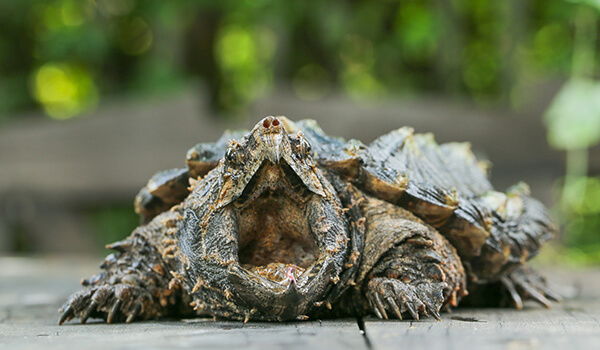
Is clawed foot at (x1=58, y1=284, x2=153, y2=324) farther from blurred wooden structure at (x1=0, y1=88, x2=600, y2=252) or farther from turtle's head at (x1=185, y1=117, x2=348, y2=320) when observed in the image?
blurred wooden structure at (x1=0, y1=88, x2=600, y2=252)

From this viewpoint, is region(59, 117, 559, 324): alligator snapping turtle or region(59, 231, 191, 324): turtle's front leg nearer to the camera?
region(59, 117, 559, 324): alligator snapping turtle

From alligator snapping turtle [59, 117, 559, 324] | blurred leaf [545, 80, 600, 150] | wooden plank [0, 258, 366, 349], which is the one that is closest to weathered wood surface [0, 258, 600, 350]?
wooden plank [0, 258, 366, 349]

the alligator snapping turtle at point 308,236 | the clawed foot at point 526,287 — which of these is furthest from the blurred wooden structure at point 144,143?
the alligator snapping turtle at point 308,236

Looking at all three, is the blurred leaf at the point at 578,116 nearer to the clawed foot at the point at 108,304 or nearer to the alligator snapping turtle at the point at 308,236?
the alligator snapping turtle at the point at 308,236

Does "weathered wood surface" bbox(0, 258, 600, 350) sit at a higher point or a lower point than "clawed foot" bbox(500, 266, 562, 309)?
higher

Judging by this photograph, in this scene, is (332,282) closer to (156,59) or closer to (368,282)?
(368,282)

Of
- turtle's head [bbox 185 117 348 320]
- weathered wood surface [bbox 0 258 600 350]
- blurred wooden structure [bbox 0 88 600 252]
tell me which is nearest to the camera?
weathered wood surface [bbox 0 258 600 350]

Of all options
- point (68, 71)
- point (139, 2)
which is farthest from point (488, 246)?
point (68, 71)
